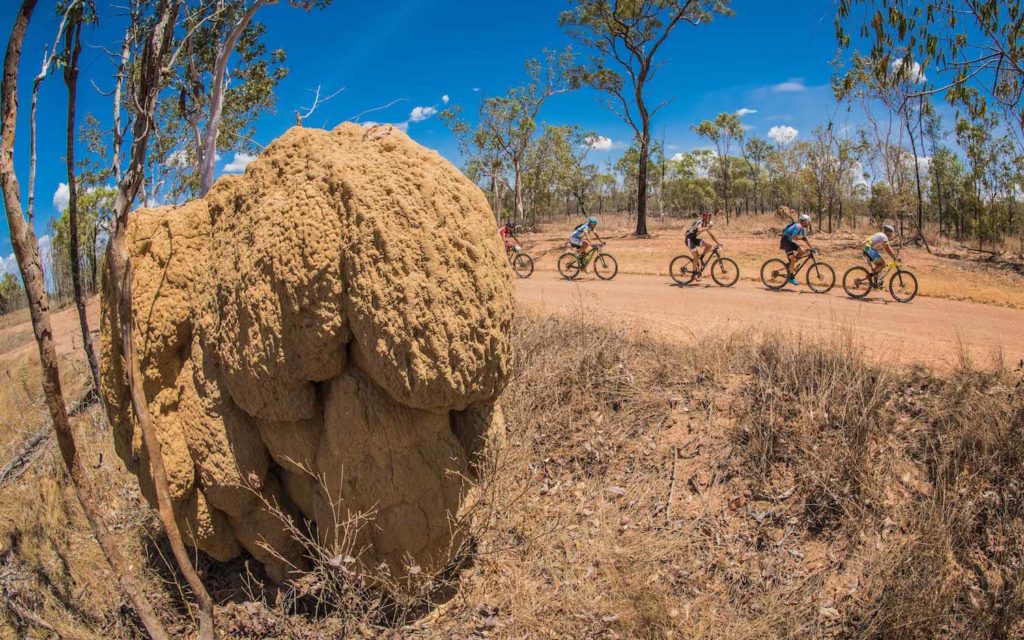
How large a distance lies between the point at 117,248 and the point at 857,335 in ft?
27.3

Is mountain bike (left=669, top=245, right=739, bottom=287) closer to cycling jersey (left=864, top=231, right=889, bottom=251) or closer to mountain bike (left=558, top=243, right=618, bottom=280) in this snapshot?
mountain bike (left=558, top=243, right=618, bottom=280)

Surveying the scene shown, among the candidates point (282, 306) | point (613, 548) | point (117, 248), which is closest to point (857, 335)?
point (613, 548)

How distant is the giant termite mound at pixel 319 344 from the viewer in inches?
130

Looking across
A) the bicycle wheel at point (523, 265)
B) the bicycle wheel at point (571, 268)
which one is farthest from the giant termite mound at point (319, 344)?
the bicycle wheel at point (523, 265)

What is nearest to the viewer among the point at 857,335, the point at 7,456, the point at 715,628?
the point at 715,628

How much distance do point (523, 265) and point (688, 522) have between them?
11412 mm

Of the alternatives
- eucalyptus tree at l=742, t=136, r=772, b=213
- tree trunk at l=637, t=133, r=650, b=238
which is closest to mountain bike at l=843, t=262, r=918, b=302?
tree trunk at l=637, t=133, r=650, b=238

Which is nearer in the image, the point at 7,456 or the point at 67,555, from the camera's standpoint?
the point at 67,555

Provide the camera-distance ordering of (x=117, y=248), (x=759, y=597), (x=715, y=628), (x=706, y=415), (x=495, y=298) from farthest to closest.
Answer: (x=706, y=415) < (x=759, y=597) < (x=715, y=628) < (x=495, y=298) < (x=117, y=248)

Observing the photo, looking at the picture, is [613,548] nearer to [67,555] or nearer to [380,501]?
[380,501]

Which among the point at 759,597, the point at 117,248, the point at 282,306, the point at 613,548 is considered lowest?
the point at 759,597

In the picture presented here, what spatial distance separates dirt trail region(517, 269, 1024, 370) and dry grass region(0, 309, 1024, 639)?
110 cm

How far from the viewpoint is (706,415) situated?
642 cm

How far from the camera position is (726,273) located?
1325 centimetres
